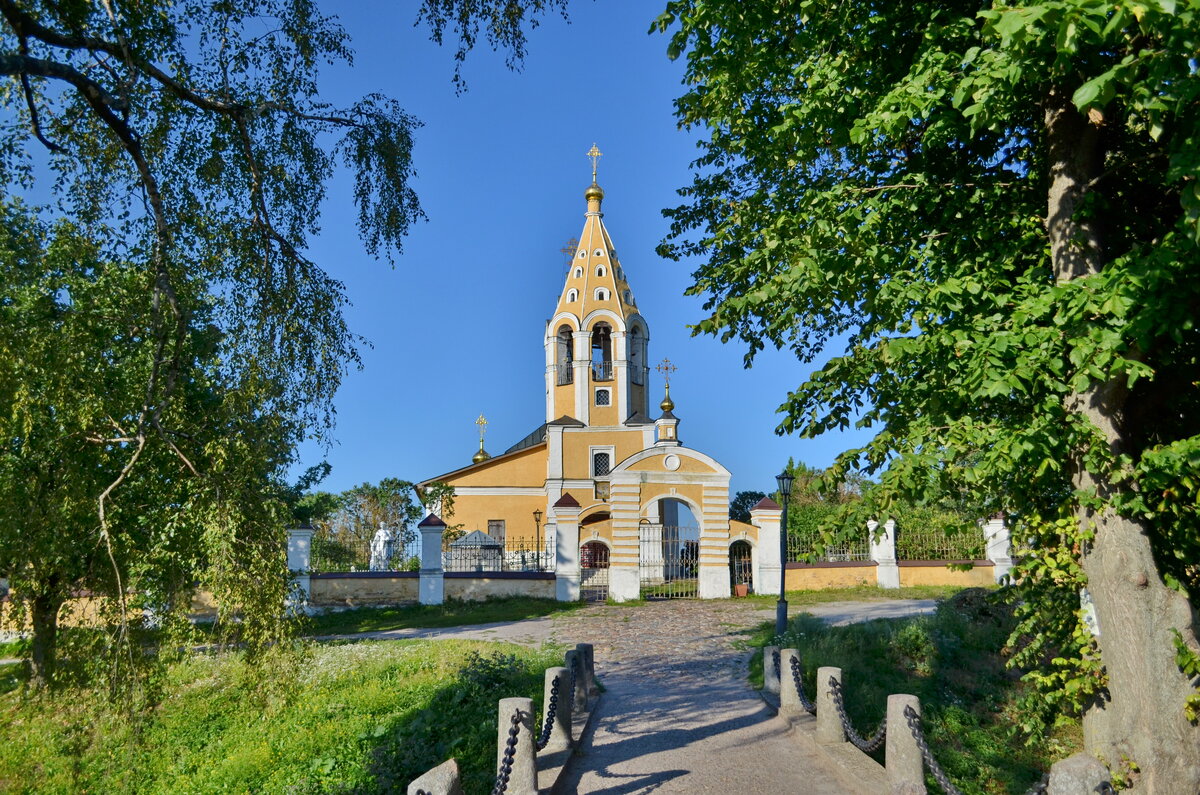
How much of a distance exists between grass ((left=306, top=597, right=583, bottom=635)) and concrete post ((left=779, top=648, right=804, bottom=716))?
10099mm

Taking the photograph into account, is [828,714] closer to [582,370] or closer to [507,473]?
[582,370]

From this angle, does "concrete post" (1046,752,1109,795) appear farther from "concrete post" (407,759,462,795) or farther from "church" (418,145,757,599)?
"church" (418,145,757,599)

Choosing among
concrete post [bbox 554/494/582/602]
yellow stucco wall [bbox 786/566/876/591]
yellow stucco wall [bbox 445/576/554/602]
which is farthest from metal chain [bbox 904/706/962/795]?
yellow stucco wall [bbox 786/566/876/591]

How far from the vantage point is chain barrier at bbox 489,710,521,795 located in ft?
16.8

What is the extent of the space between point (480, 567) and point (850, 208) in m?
22.6

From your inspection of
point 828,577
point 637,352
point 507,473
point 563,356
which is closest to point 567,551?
point 828,577

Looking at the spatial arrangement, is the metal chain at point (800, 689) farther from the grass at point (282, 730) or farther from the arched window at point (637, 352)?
the arched window at point (637, 352)

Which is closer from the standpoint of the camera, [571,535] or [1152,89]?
[1152,89]

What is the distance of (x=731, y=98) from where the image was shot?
26.9ft

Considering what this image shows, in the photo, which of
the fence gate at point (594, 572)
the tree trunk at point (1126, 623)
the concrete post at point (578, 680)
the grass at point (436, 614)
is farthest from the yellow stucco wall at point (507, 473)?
the tree trunk at point (1126, 623)

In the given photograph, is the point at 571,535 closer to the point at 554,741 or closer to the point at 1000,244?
the point at 554,741

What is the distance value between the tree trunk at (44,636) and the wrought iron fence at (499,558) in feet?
55.5

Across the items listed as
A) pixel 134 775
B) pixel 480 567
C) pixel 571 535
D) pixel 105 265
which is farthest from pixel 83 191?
pixel 480 567

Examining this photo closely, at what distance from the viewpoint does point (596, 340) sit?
3528cm
